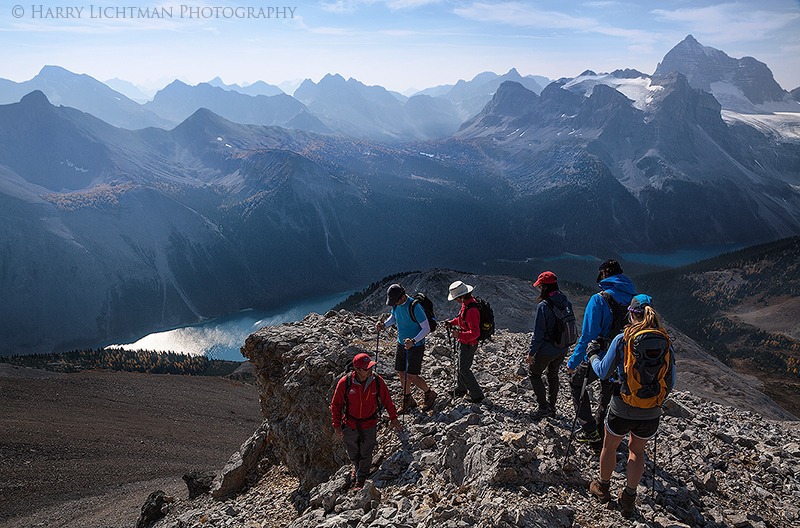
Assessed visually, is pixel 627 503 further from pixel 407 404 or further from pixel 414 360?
pixel 407 404

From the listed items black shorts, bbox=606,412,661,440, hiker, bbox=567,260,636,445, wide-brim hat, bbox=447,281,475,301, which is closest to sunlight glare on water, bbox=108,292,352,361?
wide-brim hat, bbox=447,281,475,301

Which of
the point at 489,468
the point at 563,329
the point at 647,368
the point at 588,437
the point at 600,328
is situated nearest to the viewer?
the point at 647,368

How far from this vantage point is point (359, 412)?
920cm

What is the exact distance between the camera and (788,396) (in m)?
46.6

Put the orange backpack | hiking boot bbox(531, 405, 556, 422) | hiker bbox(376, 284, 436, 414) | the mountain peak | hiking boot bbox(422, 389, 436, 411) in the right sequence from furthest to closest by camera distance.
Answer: the mountain peak < hiking boot bbox(422, 389, 436, 411) < hiker bbox(376, 284, 436, 414) < hiking boot bbox(531, 405, 556, 422) < the orange backpack

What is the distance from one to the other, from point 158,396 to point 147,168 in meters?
187

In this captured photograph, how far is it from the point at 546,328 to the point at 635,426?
261 centimetres

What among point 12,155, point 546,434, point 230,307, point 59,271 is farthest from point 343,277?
point 546,434

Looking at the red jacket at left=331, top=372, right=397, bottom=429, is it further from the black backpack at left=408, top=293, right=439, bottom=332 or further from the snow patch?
the snow patch

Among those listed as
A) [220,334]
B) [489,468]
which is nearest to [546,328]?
[489,468]

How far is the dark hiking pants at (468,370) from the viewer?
32.8 ft

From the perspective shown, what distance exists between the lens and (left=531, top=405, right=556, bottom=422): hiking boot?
9.77m

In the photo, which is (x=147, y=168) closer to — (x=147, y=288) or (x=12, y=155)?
(x=12, y=155)

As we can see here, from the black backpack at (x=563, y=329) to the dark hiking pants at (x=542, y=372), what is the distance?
0.28 meters
